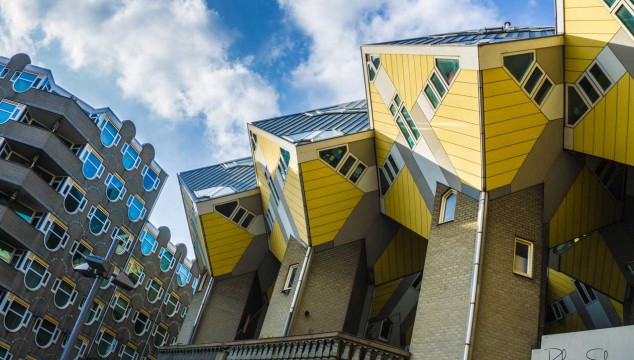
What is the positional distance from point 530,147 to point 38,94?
27951mm

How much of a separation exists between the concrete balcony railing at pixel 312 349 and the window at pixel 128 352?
22.1 m

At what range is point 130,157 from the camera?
129 ft

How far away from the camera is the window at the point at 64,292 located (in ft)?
105

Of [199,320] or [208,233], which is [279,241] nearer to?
[208,233]

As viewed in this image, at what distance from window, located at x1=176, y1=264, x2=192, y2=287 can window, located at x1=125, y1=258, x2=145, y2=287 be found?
18.8 ft

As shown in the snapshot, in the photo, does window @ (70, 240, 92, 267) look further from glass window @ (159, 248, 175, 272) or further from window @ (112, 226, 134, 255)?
glass window @ (159, 248, 175, 272)

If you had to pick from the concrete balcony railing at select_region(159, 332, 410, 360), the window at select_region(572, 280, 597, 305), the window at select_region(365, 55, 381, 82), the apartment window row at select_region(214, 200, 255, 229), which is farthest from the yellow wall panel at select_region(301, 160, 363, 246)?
the window at select_region(572, 280, 597, 305)

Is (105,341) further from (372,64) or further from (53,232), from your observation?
(372,64)

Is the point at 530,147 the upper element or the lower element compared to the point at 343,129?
lower

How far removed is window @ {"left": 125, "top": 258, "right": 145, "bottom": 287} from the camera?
130 feet

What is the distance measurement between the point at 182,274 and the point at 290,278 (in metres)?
27.9

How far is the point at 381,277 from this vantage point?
24469 millimetres

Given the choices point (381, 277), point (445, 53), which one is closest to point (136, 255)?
point (381, 277)

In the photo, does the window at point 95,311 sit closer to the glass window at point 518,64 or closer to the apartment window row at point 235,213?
the apartment window row at point 235,213
